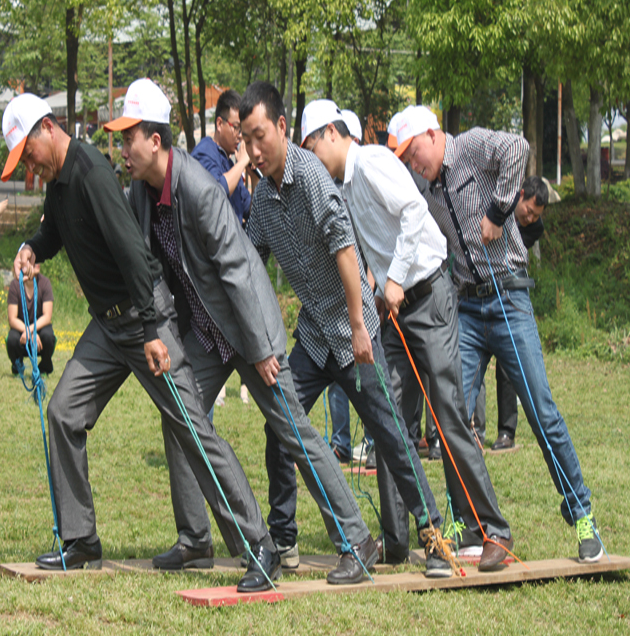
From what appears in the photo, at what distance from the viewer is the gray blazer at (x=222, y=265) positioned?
13.1 feet

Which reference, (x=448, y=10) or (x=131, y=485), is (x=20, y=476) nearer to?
(x=131, y=485)

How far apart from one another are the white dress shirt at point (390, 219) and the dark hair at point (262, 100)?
553 mm

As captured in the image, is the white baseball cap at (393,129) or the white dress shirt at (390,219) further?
the white baseball cap at (393,129)

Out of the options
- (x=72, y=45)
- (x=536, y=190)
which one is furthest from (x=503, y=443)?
(x=72, y=45)

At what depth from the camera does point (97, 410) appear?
4.33 metres

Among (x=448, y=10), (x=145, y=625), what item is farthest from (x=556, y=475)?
(x=448, y=10)

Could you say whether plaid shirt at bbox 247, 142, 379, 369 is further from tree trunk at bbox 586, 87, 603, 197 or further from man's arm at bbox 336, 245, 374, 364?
tree trunk at bbox 586, 87, 603, 197

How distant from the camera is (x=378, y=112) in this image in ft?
103

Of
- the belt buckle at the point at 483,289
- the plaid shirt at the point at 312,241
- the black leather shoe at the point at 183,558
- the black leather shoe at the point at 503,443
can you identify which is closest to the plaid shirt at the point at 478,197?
the belt buckle at the point at 483,289

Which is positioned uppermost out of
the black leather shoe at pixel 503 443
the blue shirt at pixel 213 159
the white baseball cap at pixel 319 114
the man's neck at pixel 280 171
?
the white baseball cap at pixel 319 114

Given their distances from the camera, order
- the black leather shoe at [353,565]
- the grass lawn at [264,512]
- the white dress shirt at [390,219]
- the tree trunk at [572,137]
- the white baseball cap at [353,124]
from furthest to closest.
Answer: the tree trunk at [572,137] → the white baseball cap at [353,124] → the white dress shirt at [390,219] → the black leather shoe at [353,565] → the grass lawn at [264,512]

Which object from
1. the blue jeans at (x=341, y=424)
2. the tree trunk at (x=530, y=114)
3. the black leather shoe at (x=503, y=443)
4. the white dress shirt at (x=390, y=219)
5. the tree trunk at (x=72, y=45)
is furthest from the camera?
the tree trunk at (x=72, y=45)

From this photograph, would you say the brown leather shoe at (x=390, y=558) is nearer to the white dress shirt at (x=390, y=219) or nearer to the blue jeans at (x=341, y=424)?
the white dress shirt at (x=390, y=219)

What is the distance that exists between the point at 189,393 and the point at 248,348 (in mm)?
404
